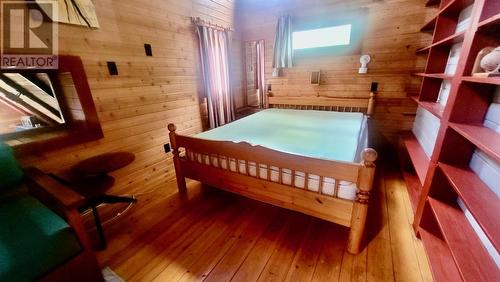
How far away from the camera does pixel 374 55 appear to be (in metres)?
3.02

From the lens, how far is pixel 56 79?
1931 millimetres

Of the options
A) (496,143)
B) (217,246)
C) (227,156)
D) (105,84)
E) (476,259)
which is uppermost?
(105,84)

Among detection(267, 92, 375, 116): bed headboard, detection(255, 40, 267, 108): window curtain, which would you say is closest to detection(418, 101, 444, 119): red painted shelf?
detection(267, 92, 375, 116): bed headboard

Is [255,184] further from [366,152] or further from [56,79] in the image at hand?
[56,79]

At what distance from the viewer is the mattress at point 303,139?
1.61 metres

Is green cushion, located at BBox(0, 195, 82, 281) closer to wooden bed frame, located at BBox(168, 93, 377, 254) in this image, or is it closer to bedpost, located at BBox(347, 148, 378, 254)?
wooden bed frame, located at BBox(168, 93, 377, 254)

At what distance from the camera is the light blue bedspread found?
176 cm

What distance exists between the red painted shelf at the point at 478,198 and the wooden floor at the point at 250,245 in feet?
2.24

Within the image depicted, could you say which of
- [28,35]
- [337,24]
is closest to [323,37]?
[337,24]

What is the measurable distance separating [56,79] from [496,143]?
3.14 meters

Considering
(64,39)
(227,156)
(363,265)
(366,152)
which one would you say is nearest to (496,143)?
(366,152)

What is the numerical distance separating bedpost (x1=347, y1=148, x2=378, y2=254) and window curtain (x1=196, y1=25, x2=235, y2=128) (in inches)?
96.3

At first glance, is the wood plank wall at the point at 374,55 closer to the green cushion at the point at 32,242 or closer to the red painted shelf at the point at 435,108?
the red painted shelf at the point at 435,108

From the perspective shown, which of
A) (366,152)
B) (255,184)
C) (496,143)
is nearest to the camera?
(496,143)
